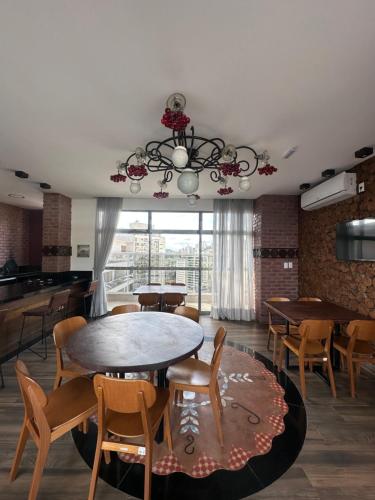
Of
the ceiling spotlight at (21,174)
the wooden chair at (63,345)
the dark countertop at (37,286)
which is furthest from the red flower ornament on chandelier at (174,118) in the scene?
the ceiling spotlight at (21,174)

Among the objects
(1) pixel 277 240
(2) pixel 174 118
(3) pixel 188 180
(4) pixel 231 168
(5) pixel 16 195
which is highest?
(5) pixel 16 195

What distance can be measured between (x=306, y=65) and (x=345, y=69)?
0.89 ft

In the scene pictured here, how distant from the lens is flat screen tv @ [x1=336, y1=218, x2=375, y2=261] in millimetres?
2827

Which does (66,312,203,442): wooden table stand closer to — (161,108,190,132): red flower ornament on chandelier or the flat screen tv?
(161,108,190,132): red flower ornament on chandelier

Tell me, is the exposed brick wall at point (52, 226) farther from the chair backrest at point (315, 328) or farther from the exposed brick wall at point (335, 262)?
the exposed brick wall at point (335, 262)

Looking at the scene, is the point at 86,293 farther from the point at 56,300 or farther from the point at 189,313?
the point at 189,313

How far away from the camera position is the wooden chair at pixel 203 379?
175cm

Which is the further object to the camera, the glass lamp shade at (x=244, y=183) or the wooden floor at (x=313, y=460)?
the glass lamp shade at (x=244, y=183)

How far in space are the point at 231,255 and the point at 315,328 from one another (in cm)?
284

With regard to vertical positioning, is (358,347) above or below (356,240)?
below

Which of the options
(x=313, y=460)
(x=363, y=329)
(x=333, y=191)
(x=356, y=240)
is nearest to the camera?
(x=313, y=460)

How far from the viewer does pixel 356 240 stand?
119 inches

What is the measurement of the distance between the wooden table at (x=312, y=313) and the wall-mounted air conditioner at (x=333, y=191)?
1545mm

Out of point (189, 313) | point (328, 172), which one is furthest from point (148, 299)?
point (328, 172)
